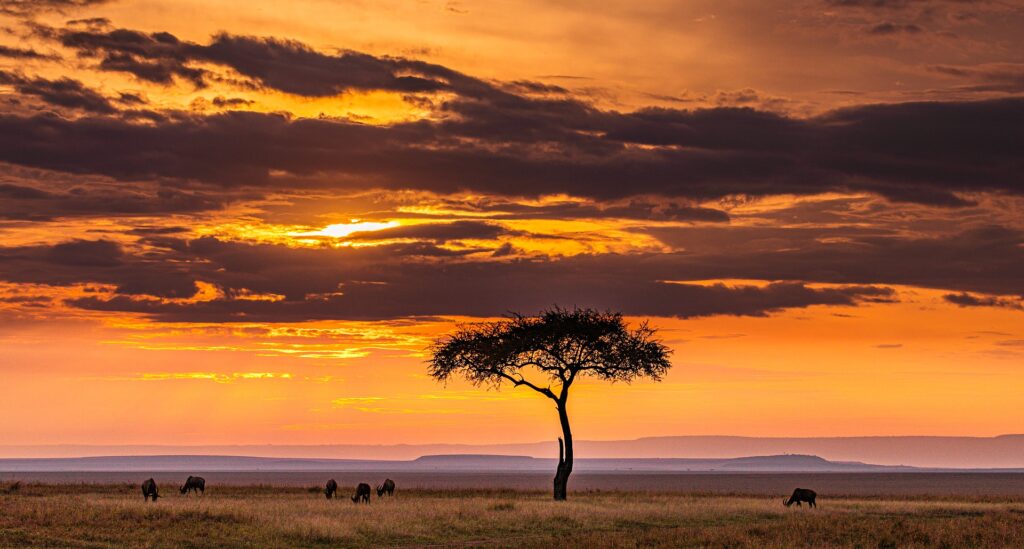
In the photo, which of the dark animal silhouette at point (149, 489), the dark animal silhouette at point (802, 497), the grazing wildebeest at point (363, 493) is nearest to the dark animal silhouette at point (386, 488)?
the grazing wildebeest at point (363, 493)

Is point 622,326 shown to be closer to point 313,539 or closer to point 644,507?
point 644,507

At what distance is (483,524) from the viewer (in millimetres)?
49031

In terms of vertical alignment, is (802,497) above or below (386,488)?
below

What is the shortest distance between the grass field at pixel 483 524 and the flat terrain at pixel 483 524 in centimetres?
5

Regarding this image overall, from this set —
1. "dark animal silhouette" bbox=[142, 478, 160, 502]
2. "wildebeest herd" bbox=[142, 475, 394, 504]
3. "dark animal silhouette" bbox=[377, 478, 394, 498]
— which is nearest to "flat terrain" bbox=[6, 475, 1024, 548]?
"wildebeest herd" bbox=[142, 475, 394, 504]

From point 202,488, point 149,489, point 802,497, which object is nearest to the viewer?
point 149,489

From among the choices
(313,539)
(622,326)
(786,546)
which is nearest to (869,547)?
(786,546)

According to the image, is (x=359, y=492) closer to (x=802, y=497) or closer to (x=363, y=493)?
(x=363, y=493)

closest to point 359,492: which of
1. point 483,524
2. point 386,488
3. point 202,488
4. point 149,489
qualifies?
point 386,488

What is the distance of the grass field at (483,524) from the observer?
139ft

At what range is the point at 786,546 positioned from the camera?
4178cm

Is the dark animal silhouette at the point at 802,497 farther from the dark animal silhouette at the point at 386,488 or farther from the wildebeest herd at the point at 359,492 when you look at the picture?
the dark animal silhouette at the point at 386,488

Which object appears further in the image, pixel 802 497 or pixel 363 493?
pixel 802 497

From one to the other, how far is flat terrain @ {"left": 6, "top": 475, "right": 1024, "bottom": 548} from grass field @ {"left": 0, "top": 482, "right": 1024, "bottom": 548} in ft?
0.17
